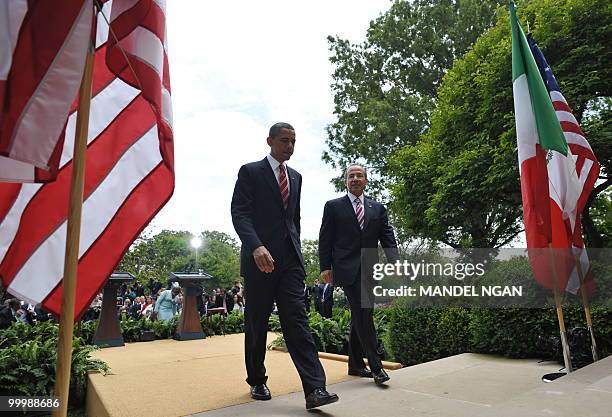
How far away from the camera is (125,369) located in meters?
5.44

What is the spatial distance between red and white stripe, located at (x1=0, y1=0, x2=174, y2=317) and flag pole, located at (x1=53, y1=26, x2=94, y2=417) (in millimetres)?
258

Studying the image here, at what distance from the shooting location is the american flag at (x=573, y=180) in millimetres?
4633

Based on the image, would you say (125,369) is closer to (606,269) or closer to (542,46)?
(606,269)

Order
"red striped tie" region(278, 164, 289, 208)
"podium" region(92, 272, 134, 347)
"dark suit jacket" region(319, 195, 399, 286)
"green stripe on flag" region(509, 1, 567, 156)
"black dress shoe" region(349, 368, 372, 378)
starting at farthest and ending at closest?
"podium" region(92, 272, 134, 347) < "green stripe on flag" region(509, 1, 567, 156) < "black dress shoe" region(349, 368, 372, 378) < "dark suit jacket" region(319, 195, 399, 286) < "red striped tie" region(278, 164, 289, 208)

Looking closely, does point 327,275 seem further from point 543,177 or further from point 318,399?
point 543,177

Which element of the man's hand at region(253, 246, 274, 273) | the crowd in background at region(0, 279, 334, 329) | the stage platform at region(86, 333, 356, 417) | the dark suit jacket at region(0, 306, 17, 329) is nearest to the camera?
the man's hand at region(253, 246, 274, 273)

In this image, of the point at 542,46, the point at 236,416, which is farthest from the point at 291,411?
the point at 542,46

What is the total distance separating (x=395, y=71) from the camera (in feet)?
72.1

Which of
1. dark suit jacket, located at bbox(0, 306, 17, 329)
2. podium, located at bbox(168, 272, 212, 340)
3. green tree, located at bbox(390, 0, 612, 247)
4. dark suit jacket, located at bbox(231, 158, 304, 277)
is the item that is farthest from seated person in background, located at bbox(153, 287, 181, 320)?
dark suit jacket, located at bbox(231, 158, 304, 277)

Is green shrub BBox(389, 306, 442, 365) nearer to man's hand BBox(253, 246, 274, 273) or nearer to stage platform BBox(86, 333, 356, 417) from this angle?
stage platform BBox(86, 333, 356, 417)

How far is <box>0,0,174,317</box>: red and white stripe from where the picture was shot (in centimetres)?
204

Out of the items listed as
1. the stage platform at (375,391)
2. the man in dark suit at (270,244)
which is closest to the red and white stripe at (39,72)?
the man in dark suit at (270,244)

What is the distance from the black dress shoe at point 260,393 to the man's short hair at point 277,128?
77.0 inches

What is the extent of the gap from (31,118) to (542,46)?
10.5 m
